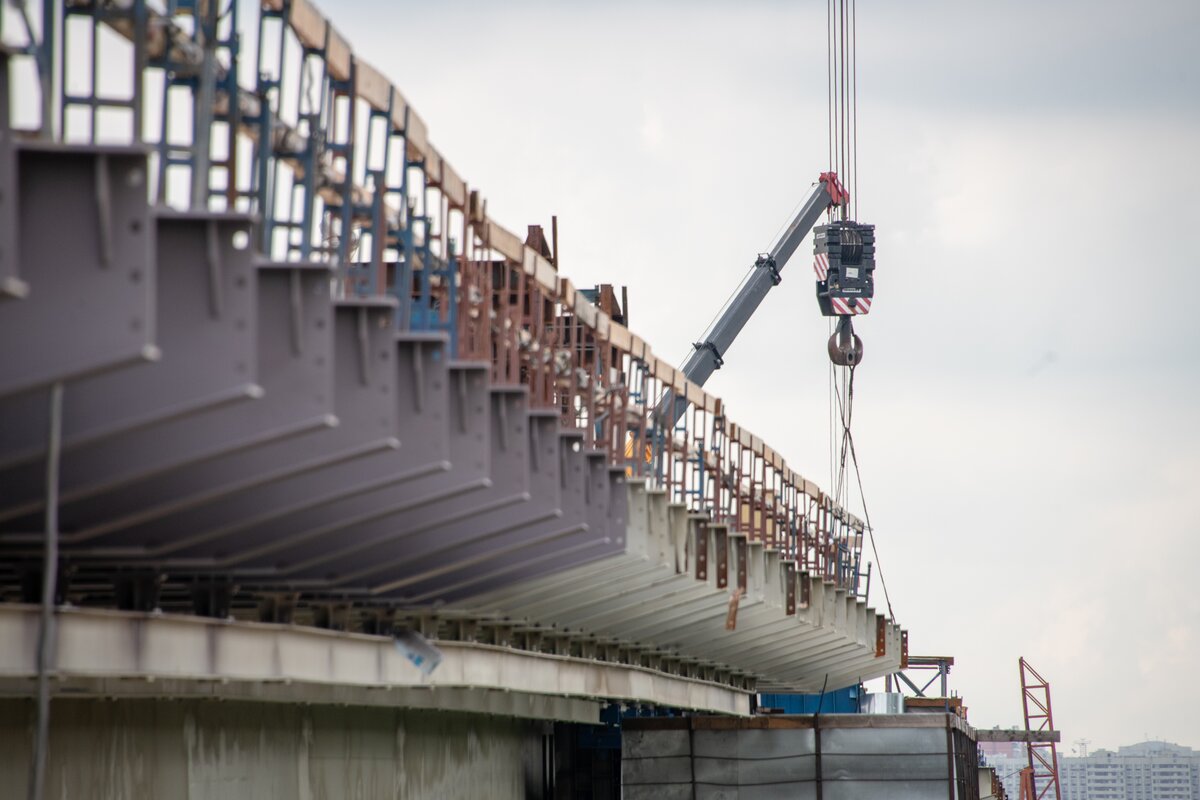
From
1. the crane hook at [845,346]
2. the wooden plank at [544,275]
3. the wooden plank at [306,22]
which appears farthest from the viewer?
the crane hook at [845,346]

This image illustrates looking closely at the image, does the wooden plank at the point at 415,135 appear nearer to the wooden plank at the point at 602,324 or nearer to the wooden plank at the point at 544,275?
the wooden plank at the point at 544,275

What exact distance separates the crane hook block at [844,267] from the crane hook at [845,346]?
570 millimetres

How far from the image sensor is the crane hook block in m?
75.9

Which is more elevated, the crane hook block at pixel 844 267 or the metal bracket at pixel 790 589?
the crane hook block at pixel 844 267

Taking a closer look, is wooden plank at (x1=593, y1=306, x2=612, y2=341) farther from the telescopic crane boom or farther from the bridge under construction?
the telescopic crane boom

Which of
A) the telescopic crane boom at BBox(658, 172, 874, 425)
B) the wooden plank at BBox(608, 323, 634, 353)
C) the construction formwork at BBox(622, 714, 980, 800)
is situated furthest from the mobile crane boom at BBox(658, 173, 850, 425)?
the wooden plank at BBox(608, 323, 634, 353)

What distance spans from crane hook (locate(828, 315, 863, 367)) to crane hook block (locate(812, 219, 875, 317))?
0.57m

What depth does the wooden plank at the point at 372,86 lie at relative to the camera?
16.2 meters

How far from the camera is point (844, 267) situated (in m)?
77.1

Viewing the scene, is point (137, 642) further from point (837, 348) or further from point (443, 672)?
point (837, 348)

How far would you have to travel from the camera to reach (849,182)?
81312mm

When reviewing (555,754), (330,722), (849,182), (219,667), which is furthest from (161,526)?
(849,182)

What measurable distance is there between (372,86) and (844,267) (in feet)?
202

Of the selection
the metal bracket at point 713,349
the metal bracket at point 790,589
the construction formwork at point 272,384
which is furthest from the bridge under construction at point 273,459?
the metal bracket at point 713,349
